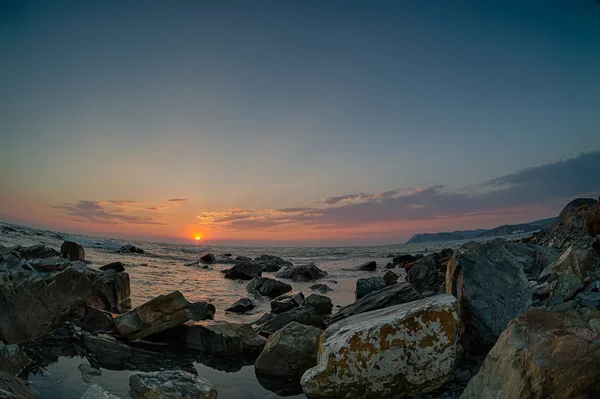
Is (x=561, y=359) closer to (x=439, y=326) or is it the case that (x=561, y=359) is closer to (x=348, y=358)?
(x=439, y=326)

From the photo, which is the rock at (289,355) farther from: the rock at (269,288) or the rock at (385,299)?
the rock at (269,288)

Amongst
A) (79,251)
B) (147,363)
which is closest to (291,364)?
(147,363)

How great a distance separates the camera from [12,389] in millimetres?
4082

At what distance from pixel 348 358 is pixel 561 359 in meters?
2.29

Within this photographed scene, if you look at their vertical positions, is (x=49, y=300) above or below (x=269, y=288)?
above

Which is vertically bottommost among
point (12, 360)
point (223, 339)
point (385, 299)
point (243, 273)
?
point (243, 273)

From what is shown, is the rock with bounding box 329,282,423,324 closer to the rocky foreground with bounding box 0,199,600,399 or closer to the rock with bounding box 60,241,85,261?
the rocky foreground with bounding box 0,199,600,399

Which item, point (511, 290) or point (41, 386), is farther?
point (511, 290)

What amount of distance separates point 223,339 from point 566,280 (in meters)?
6.23

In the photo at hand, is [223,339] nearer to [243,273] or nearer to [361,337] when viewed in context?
[361,337]

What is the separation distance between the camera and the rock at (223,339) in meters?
7.11

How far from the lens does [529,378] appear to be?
121 inches

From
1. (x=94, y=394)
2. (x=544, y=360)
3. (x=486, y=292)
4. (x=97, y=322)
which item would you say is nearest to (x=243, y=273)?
(x=97, y=322)

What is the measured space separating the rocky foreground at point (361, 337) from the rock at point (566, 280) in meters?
0.02
